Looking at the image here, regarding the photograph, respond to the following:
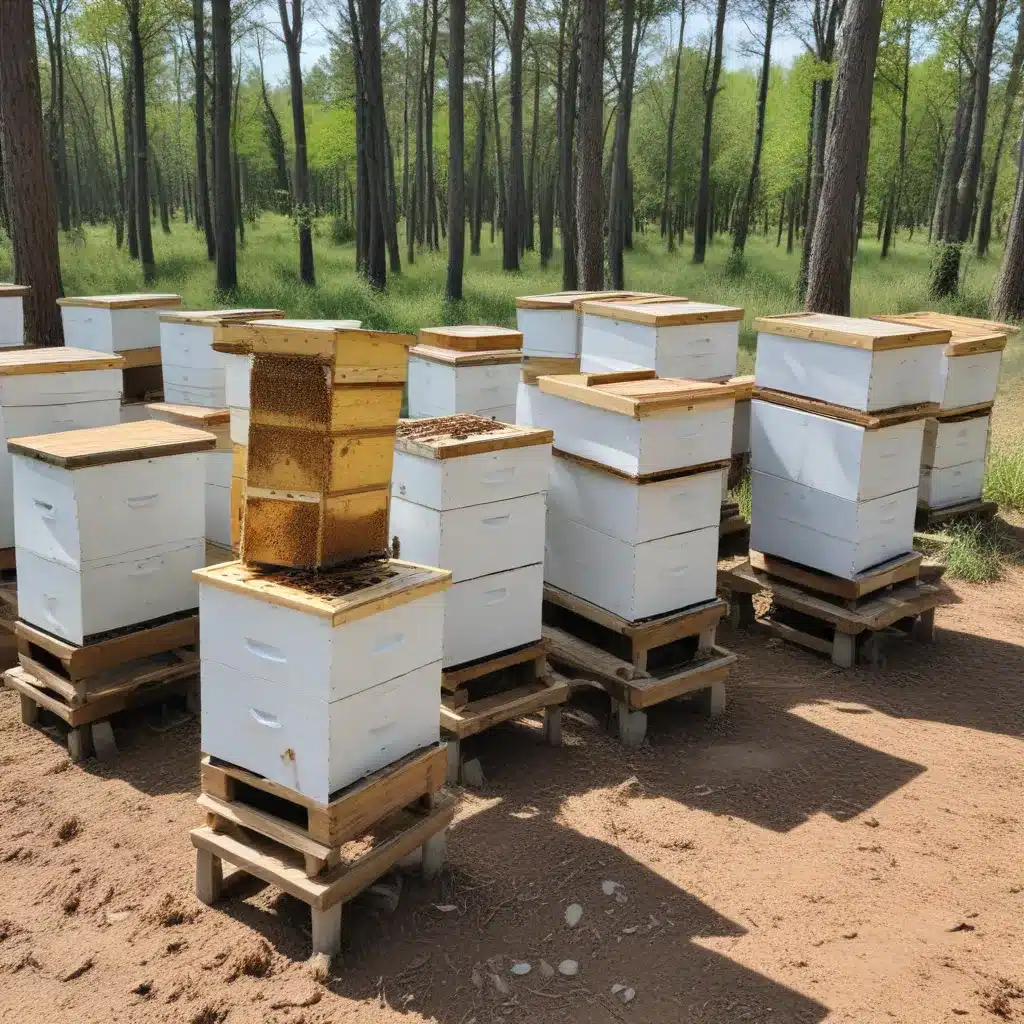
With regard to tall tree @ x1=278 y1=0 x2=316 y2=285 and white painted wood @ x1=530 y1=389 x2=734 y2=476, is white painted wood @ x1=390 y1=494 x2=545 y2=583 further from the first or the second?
tall tree @ x1=278 y1=0 x2=316 y2=285

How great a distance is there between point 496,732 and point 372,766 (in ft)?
5.44

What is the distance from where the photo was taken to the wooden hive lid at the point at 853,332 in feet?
18.7

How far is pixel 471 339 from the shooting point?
7.08 m

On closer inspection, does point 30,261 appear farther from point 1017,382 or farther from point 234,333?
point 1017,382

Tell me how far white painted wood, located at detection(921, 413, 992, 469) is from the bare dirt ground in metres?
2.69

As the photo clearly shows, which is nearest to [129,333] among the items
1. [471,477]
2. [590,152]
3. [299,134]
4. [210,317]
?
[210,317]

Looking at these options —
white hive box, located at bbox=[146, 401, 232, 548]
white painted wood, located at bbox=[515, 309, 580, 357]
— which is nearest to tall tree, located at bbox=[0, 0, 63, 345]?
white hive box, located at bbox=[146, 401, 232, 548]

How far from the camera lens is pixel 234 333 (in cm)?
364

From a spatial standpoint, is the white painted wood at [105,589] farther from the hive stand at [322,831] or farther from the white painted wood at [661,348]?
the white painted wood at [661,348]

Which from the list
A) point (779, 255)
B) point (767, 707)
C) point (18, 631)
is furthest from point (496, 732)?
point (779, 255)

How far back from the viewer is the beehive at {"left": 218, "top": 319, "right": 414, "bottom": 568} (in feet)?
11.6

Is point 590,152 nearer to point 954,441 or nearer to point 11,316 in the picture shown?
point 954,441

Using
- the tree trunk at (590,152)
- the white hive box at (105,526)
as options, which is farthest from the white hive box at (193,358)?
the tree trunk at (590,152)

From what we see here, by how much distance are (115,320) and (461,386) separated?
8.86 ft
